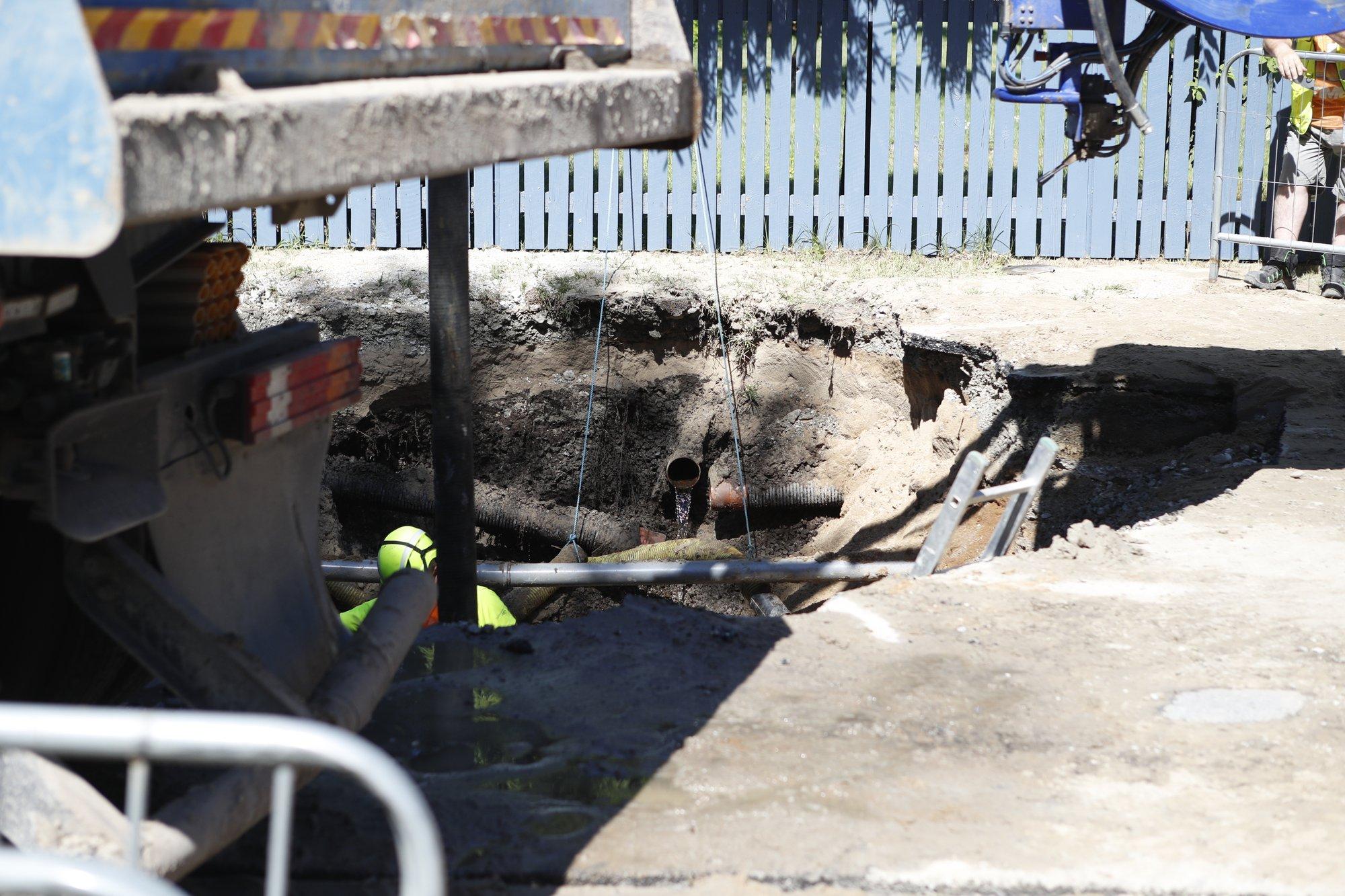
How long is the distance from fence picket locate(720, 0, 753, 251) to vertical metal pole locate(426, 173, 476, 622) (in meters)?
5.63

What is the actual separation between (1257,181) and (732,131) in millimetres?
4271

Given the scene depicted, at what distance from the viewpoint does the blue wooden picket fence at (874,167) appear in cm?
1055

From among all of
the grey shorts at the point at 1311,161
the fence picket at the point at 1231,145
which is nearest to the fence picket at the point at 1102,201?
the fence picket at the point at 1231,145

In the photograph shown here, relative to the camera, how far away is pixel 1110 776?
3.24 meters

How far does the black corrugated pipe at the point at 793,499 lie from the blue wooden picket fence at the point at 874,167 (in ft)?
10.2

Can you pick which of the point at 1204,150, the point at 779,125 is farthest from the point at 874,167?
the point at 1204,150

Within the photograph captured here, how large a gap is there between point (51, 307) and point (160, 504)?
44 cm

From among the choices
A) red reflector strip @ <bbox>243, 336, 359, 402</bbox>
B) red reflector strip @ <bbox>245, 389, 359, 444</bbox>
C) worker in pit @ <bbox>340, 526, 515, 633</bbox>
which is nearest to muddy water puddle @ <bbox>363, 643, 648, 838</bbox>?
red reflector strip @ <bbox>245, 389, 359, 444</bbox>

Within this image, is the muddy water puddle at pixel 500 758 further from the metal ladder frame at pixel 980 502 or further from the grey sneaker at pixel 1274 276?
the grey sneaker at pixel 1274 276

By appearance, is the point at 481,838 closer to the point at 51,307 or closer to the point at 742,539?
the point at 51,307

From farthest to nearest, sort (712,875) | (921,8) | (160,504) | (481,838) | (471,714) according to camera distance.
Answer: (921,8)
(471,714)
(481,838)
(712,875)
(160,504)

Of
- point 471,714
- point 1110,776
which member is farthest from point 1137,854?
point 471,714

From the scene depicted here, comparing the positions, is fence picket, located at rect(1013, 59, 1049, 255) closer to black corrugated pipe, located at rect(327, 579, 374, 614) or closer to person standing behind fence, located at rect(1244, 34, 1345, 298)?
person standing behind fence, located at rect(1244, 34, 1345, 298)

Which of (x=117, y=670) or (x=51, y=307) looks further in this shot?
(x=117, y=670)
